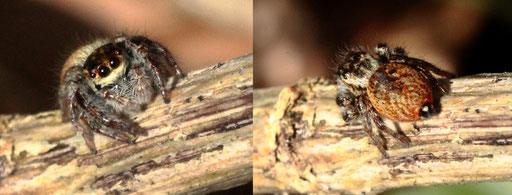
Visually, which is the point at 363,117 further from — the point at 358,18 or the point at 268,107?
the point at 358,18

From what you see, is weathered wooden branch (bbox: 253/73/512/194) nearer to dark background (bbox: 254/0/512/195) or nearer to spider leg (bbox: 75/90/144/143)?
dark background (bbox: 254/0/512/195)

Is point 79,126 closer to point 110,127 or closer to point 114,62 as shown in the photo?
point 110,127

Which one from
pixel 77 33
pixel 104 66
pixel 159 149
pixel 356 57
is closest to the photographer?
pixel 77 33

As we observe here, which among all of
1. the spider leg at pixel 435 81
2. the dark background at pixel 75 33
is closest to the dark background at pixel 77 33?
the dark background at pixel 75 33

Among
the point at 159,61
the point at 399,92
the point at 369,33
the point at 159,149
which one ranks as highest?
the point at 369,33

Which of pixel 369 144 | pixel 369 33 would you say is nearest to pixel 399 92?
pixel 369 144

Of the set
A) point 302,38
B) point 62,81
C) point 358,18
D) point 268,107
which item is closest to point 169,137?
point 62,81

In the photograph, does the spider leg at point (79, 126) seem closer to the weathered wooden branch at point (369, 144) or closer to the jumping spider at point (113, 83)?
the jumping spider at point (113, 83)
